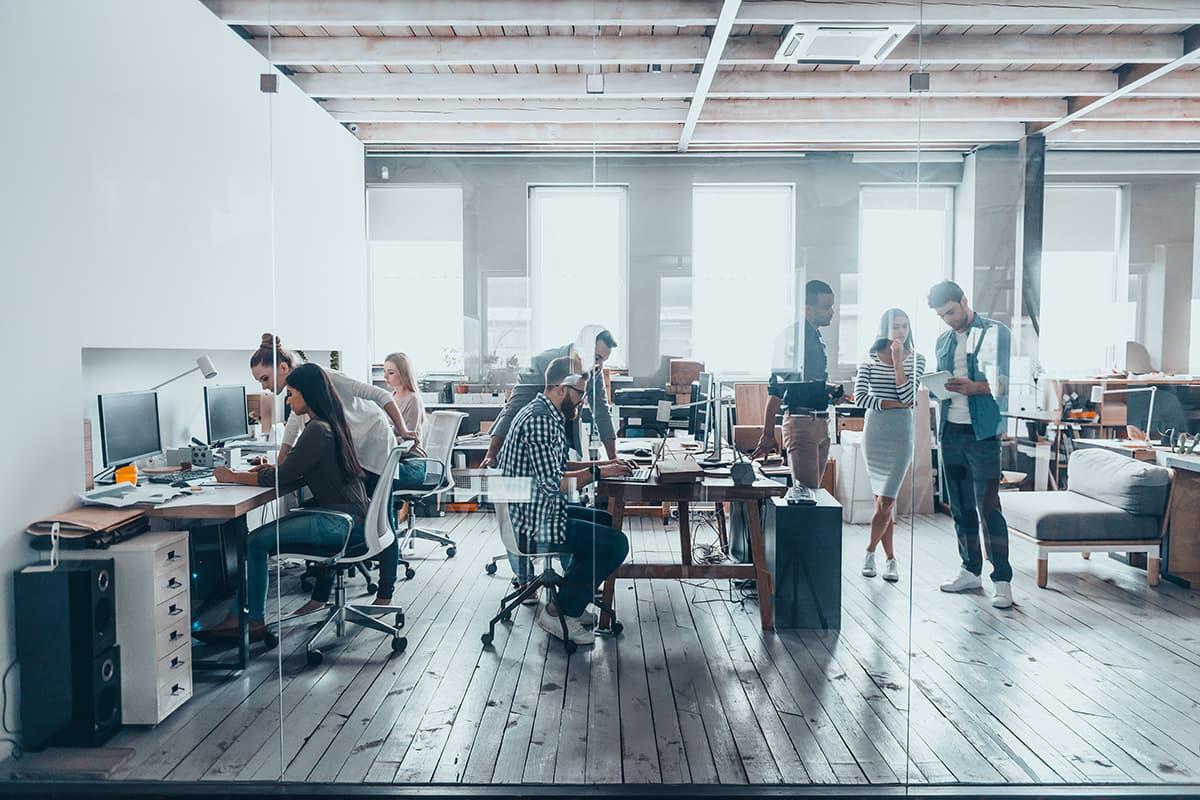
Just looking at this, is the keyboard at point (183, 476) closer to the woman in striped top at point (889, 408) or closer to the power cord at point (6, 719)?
the power cord at point (6, 719)

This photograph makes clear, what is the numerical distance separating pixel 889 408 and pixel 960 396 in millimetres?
314

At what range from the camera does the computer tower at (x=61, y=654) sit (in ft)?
8.61

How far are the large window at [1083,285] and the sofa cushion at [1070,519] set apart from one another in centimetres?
53

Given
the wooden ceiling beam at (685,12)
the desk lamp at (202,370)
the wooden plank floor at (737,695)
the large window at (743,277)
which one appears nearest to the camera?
the wooden plank floor at (737,695)

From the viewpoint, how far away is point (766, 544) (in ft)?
11.9

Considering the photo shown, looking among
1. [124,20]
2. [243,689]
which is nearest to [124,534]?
[243,689]

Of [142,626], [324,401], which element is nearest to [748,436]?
[324,401]

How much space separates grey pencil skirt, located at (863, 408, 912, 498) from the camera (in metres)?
2.94

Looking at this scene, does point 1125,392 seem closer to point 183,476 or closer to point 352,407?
point 352,407

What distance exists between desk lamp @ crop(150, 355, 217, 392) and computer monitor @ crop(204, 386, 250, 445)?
0.07m

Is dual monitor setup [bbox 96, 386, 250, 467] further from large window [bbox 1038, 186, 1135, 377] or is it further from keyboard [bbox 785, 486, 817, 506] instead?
large window [bbox 1038, 186, 1135, 377]

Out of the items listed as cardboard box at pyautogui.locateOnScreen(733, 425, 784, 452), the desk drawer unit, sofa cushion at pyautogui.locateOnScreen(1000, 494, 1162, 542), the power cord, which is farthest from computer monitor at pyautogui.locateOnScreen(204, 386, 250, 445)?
sofa cushion at pyautogui.locateOnScreen(1000, 494, 1162, 542)

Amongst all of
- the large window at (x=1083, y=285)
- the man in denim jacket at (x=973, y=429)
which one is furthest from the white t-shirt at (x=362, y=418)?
the large window at (x=1083, y=285)

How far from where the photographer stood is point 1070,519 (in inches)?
118
